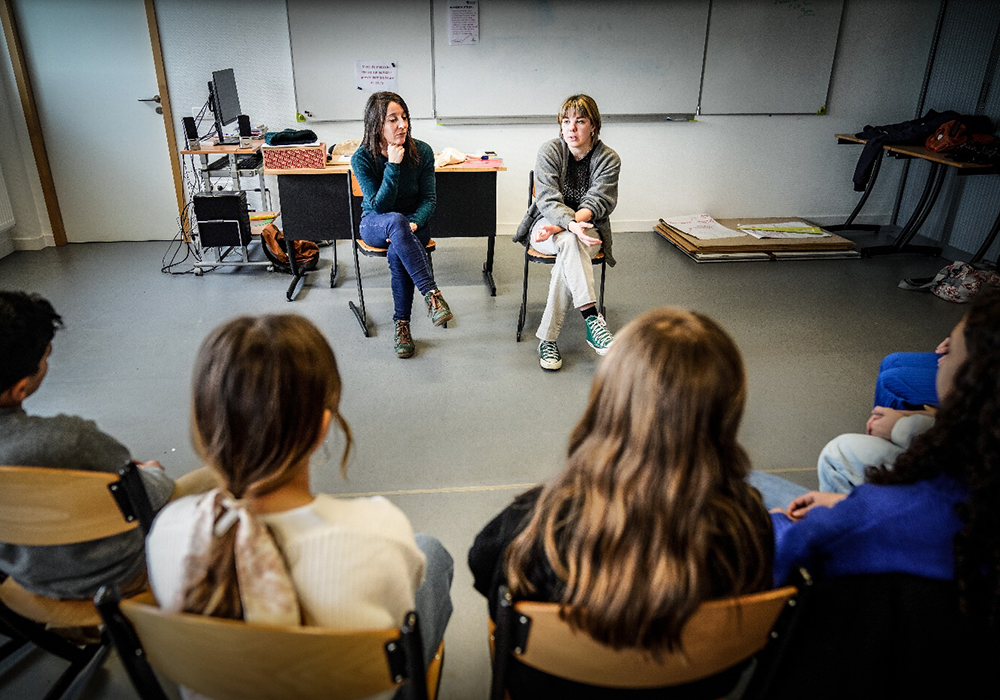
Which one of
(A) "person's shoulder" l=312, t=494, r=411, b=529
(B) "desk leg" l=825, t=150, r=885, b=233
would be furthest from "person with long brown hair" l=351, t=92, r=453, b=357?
(B) "desk leg" l=825, t=150, r=885, b=233

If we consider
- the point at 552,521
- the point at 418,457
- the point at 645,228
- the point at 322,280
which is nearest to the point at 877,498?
the point at 552,521

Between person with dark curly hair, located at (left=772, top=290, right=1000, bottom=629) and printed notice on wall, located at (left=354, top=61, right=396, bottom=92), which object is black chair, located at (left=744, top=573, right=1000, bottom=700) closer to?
person with dark curly hair, located at (left=772, top=290, right=1000, bottom=629)

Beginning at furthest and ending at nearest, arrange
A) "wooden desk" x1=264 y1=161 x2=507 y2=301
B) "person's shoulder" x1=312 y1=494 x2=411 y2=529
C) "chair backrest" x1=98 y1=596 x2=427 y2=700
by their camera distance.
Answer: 1. "wooden desk" x1=264 y1=161 x2=507 y2=301
2. "person's shoulder" x1=312 y1=494 x2=411 y2=529
3. "chair backrest" x1=98 y1=596 x2=427 y2=700

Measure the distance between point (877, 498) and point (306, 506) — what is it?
0.83 m

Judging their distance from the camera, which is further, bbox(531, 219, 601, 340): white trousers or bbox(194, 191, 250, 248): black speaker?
bbox(194, 191, 250, 248): black speaker

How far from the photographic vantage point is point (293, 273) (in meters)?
4.17

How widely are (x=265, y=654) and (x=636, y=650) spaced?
460 millimetres

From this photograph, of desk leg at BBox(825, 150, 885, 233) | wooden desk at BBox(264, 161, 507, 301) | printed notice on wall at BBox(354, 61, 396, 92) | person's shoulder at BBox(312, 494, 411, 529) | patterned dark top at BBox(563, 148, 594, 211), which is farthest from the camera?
desk leg at BBox(825, 150, 885, 233)

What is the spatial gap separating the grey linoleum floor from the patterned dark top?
25.6 inches

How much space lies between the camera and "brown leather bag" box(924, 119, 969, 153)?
428 centimetres

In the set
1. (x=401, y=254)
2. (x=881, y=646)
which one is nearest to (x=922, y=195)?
(x=401, y=254)

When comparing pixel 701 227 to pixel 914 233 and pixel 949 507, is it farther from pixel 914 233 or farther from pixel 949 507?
pixel 949 507

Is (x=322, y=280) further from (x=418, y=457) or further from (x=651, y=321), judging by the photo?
(x=651, y=321)

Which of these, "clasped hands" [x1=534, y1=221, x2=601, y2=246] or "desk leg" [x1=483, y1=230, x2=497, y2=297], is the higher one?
"clasped hands" [x1=534, y1=221, x2=601, y2=246]
